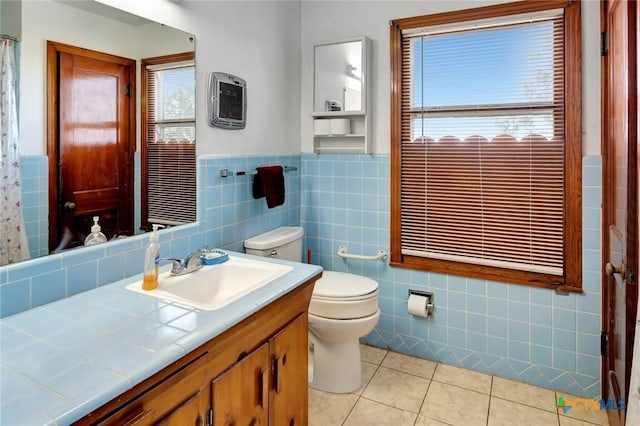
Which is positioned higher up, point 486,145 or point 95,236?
point 486,145

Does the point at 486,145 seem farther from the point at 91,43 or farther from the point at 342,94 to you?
the point at 91,43

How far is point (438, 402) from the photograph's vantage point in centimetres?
206

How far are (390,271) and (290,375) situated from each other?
49.3 inches

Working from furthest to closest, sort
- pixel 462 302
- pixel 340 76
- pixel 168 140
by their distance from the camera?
pixel 340 76 → pixel 462 302 → pixel 168 140

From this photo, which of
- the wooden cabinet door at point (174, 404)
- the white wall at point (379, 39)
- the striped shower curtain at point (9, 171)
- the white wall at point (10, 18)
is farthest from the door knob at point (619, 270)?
the white wall at point (10, 18)

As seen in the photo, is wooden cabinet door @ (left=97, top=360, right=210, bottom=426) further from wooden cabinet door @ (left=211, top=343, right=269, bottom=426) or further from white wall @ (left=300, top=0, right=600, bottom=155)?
white wall @ (left=300, top=0, right=600, bottom=155)

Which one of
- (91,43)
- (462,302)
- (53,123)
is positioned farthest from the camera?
(462,302)

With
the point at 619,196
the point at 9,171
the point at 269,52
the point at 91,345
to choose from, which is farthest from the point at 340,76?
the point at 91,345

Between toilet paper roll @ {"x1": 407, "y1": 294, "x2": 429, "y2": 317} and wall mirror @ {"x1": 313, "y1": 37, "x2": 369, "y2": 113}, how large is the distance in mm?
1200

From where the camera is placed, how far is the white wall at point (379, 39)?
197 centimetres

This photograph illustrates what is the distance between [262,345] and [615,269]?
1.44 m

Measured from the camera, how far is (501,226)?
2.25m

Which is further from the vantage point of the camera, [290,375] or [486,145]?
→ [486,145]

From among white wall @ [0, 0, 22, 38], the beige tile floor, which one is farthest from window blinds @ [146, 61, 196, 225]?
the beige tile floor
